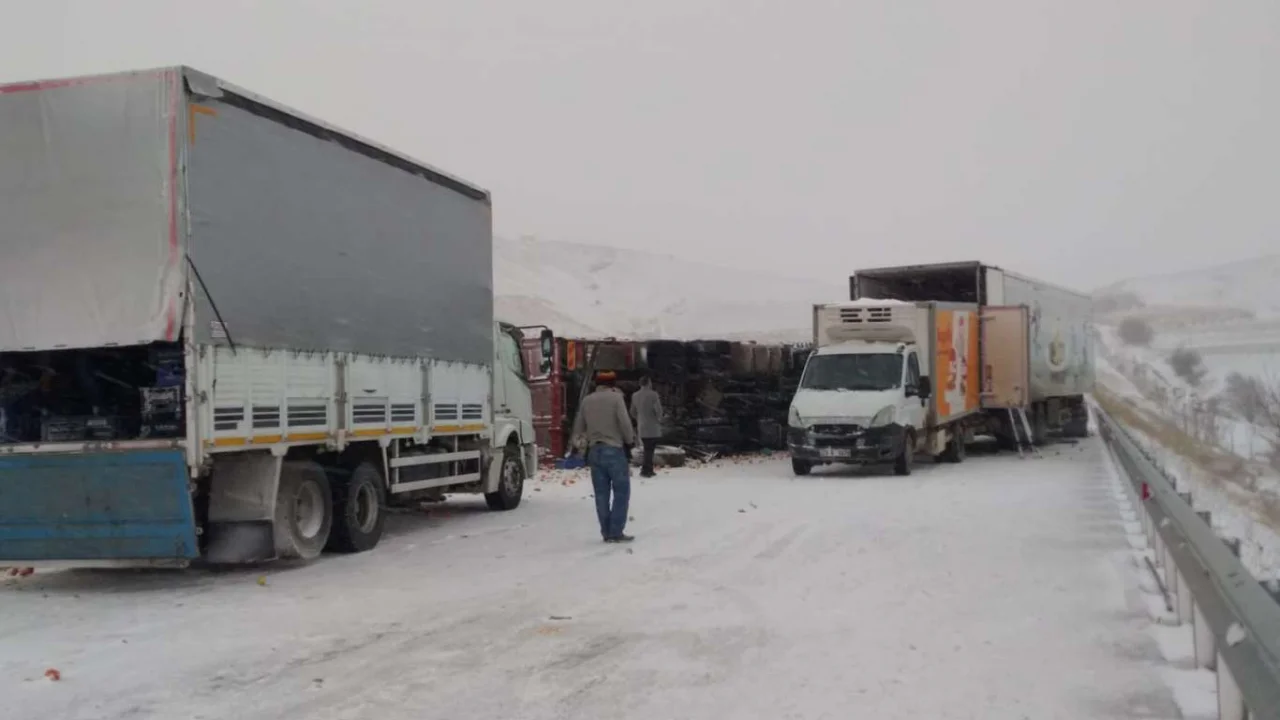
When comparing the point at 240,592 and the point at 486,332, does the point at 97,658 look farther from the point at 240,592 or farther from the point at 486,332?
the point at 486,332

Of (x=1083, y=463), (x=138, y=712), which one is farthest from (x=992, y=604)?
(x=1083, y=463)

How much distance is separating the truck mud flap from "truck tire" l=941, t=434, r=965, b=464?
17.0 m

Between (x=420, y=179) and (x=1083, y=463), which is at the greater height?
(x=420, y=179)

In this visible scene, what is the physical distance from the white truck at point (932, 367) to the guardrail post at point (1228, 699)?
13.9m

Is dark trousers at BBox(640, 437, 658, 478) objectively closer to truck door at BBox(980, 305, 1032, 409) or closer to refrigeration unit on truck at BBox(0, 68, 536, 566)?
truck door at BBox(980, 305, 1032, 409)

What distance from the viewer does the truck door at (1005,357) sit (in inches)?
934

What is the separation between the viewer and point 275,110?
32.6 ft

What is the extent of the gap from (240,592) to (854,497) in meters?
9.13

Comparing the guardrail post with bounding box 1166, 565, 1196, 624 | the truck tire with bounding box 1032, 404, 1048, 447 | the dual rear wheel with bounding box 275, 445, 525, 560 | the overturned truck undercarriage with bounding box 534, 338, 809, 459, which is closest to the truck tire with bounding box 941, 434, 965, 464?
the truck tire with bounding box 1032, 404, 1048, 447

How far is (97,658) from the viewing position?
6.94 meters

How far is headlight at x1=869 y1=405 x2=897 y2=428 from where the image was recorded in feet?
62.5

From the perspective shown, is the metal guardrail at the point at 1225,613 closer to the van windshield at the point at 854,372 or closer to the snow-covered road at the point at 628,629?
the snow-covered road at the point at 628,629

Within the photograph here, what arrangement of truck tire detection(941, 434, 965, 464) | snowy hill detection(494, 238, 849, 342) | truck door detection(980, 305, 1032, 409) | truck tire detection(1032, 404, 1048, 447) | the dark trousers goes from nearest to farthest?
the dark trousers
truck tire detection(941, 434, 965, 464)
truck door detection(980, 305, 1032, 409)
truck tire detection(1032, 404, 1048, 447)
snowy hill detection(494, 238, 849, 342)

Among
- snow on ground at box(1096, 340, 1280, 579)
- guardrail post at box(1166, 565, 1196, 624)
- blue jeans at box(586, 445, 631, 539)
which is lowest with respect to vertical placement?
snow on ground at box(1096, 340, 1280, 579)
